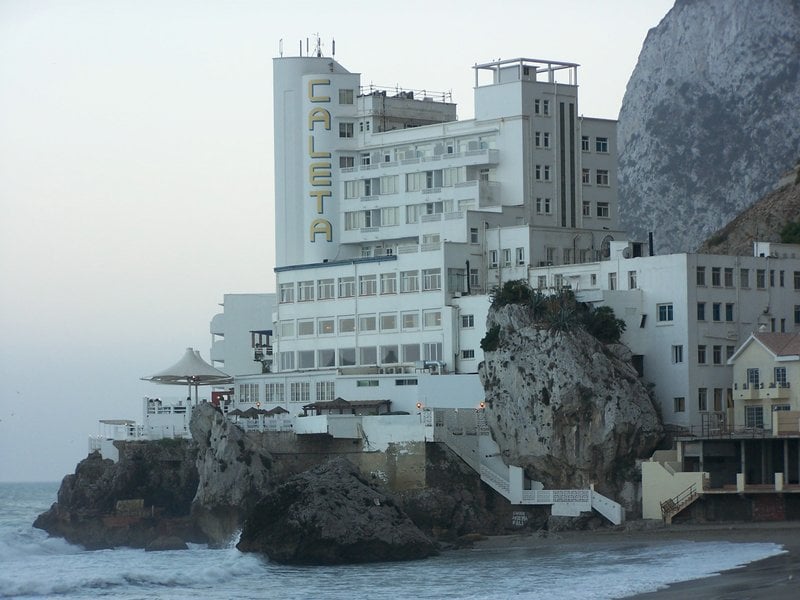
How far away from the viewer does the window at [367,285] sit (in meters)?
108

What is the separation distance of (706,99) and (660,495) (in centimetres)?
10910

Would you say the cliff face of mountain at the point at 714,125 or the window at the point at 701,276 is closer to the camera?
the window at the point at 701,276

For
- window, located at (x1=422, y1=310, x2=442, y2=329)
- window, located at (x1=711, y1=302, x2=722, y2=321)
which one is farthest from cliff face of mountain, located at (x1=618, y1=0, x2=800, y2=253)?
window, located at (x1=711, y1=302, x2=722, y2=321)

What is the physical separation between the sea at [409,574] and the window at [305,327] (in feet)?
70.3

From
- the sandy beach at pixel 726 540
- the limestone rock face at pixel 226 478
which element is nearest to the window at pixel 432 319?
the limestone rock face at pixel 226 478

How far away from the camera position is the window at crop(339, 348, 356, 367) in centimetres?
10844

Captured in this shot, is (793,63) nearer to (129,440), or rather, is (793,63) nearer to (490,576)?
(129,440)

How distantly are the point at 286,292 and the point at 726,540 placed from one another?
3735 centimetres

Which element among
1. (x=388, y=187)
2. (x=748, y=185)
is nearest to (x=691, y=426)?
(x=388, y=187)

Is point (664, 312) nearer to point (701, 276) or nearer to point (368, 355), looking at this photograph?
point (701, 276)

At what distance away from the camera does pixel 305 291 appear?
11169 centimetres

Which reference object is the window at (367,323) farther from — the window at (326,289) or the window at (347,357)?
the window at (326,289)

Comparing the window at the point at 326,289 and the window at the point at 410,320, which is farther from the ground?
the window at the point at 326,289

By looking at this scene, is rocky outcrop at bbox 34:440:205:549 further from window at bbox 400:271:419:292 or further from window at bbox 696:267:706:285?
window at bbox 696:267:706:285
